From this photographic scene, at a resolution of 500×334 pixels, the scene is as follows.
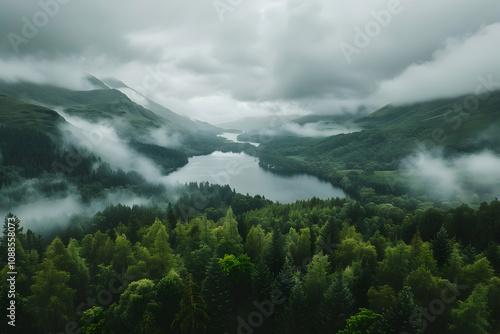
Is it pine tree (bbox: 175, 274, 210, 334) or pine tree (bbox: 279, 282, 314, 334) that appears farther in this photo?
pine tree (bbox: 279, 282, 314, 334)

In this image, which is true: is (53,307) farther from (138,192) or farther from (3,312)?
(138,192)

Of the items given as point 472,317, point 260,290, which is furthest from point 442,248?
point 260,290

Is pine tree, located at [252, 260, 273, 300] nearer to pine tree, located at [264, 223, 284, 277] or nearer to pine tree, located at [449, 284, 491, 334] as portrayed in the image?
pine tree, located at [264, 223, 284, 277]

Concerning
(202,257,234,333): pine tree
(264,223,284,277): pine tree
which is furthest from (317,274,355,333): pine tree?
(202,257,234,333): pine tree

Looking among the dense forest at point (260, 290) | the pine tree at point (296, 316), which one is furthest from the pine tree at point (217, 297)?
the pine tree at point (296, 316)

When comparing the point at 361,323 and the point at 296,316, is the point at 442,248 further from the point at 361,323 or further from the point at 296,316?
the point at 296,316

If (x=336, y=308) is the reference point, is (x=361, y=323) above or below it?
above

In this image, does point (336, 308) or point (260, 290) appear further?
point (260, 290)

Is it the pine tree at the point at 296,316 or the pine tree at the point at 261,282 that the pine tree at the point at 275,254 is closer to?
the pine tree at the point at 261,282

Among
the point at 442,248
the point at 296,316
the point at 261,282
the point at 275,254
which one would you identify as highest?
the point at 442,248

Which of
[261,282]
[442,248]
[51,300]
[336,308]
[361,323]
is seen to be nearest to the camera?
[361,323]

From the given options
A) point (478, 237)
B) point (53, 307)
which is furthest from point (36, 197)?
point (478, 237)

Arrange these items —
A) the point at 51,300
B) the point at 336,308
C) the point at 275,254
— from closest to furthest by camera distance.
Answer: the point at 336,308 → the point at 51,300 → the point at 275,254
